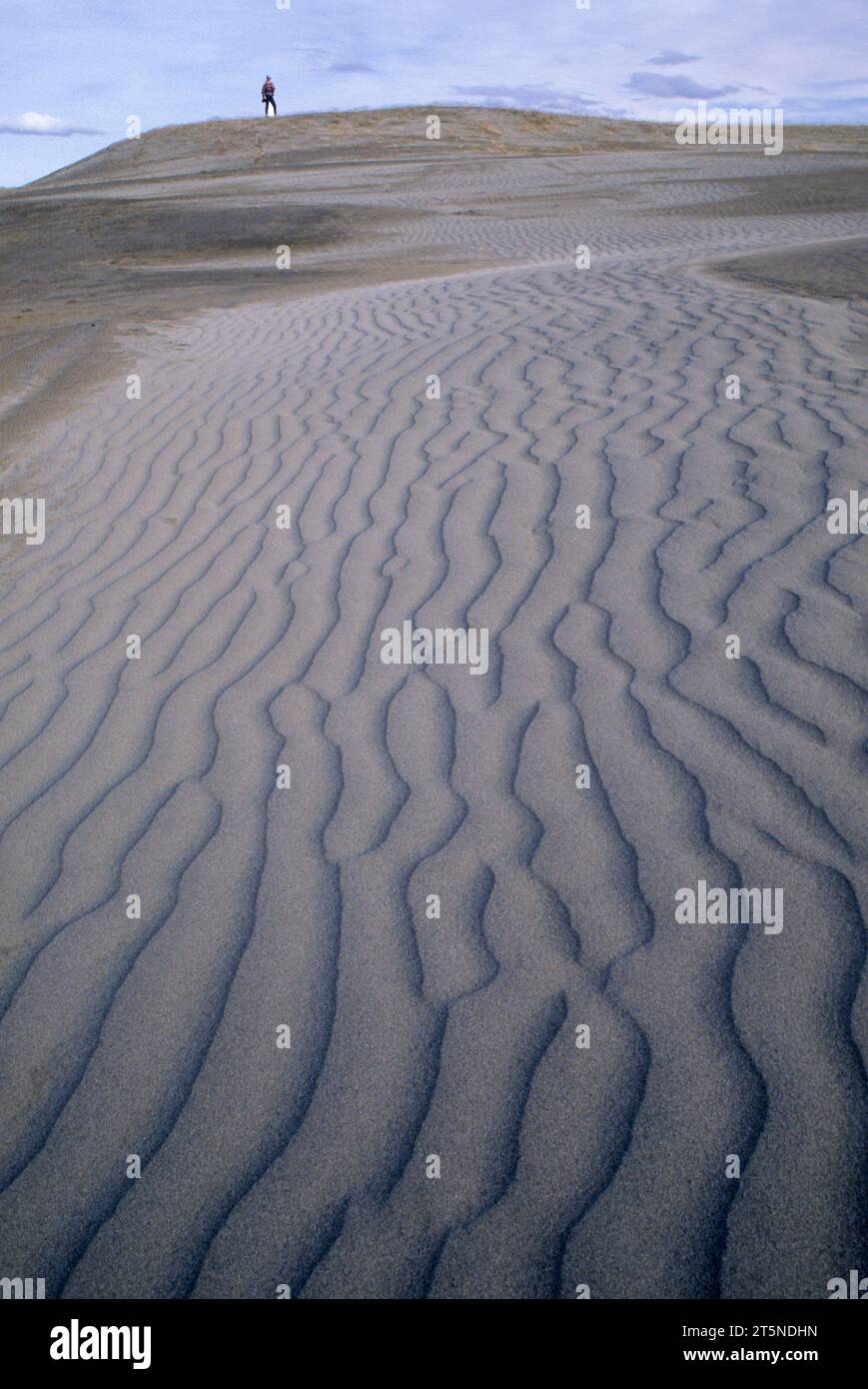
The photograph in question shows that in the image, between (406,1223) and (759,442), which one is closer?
(406,1223)

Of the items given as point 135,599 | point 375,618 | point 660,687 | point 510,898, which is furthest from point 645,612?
point 135,599

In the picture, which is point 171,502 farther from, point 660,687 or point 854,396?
point 854,396

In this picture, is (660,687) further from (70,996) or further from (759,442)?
(759,442)

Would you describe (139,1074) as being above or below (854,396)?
below

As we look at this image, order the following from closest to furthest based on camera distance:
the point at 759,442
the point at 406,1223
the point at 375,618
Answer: the point at 406,1223
the point at 375,618
the point at 759,442

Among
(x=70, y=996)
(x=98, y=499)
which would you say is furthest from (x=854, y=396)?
(x=70, y=996)

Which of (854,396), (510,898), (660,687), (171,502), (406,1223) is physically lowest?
(406,1223)

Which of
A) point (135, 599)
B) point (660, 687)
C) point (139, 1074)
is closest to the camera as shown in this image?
point (139, 1074)
